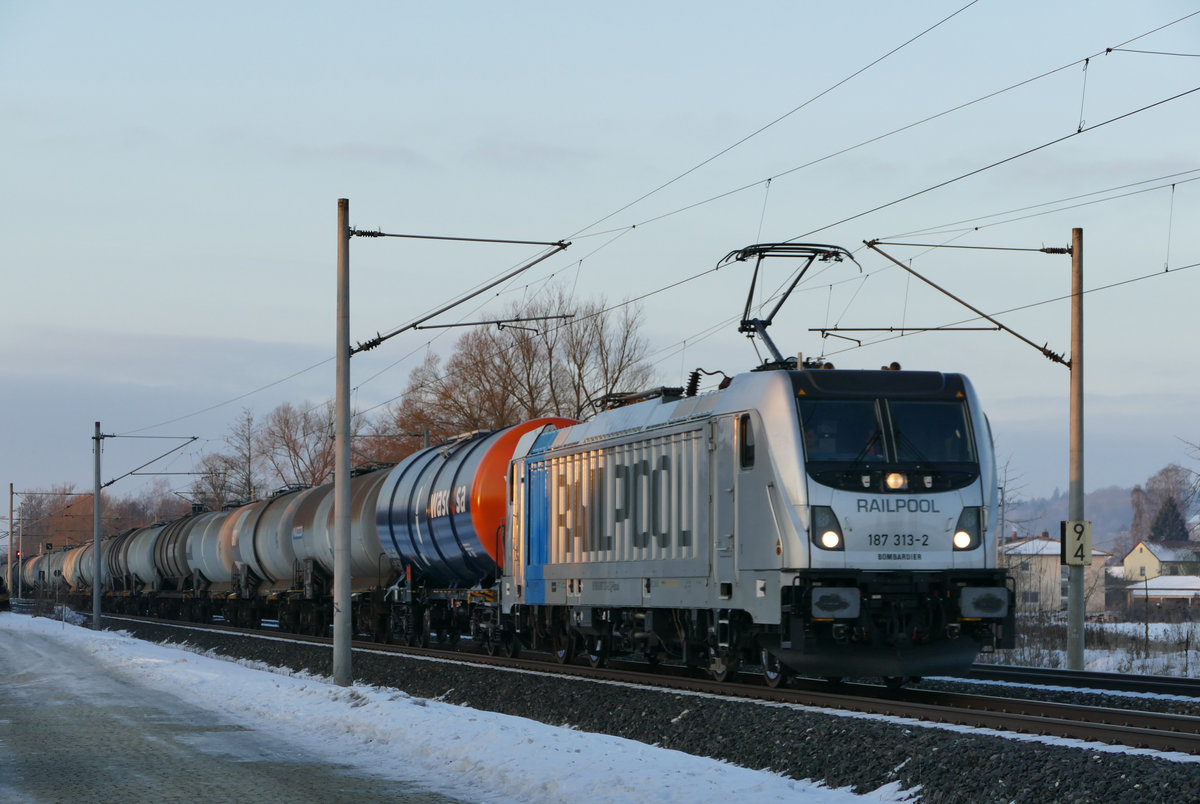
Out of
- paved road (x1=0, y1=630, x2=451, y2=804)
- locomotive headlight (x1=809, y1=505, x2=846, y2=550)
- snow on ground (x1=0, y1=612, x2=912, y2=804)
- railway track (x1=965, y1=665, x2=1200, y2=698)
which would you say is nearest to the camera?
snow on ground (x1=0, y1=612, x2=912, y2=804)

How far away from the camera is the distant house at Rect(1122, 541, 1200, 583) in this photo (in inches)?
5517

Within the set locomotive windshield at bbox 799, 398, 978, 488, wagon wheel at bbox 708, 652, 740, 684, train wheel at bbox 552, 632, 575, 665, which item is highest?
locomotive windshield at bbox 799, 398, 978, 488

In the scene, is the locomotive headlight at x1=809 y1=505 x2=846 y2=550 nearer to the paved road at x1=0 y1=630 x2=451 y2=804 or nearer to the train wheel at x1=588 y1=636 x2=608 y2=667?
the paved road at x1=0 y1=630 x2=451 y2=804

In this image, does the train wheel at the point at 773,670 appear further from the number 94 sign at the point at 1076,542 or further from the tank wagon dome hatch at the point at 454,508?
the number 94 sign at the point at 1076,542

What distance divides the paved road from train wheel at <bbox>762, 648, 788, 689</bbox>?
5741mm

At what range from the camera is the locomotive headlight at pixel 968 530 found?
15.7 metres

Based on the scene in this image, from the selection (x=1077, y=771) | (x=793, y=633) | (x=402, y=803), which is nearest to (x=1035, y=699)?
(x=793, y=633)

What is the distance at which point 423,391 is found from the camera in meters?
66.2

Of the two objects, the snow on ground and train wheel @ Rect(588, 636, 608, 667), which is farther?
train wheel @ Rect(588, 636, 608, 667)

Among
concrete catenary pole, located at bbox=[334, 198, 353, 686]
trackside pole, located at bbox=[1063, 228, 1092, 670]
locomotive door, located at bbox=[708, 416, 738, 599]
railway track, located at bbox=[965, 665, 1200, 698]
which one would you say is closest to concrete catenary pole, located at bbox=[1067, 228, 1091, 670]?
trackside pole, located at bbox=[1063, 228, 1092, 670]

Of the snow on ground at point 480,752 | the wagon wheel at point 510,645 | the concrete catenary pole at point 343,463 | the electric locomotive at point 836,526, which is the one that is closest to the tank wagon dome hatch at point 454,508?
the wagon wheel at point 510,645

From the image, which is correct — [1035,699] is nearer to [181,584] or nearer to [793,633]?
[793,633]

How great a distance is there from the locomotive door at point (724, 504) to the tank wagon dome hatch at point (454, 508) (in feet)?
26.4

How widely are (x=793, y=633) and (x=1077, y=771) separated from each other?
18.3 ft
